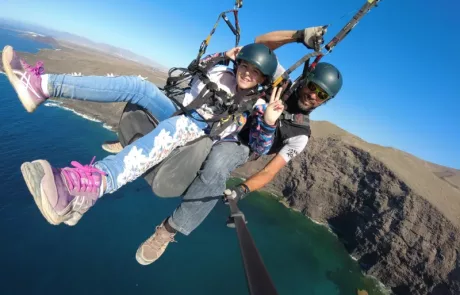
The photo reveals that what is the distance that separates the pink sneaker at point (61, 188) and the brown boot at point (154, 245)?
142 centimetres

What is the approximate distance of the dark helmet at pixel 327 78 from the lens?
3441 millimetres

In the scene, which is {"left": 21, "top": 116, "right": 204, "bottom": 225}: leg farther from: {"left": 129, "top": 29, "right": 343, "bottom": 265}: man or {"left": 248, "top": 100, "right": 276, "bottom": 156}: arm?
{"left": 248, "top": 100, "right": 276, "bottom": 156}: arm

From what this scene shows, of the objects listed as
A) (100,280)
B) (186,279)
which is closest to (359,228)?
(186,279)

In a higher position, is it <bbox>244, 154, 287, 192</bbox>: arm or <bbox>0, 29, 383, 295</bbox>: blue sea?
<bbox>244, 154, 287, 192</bbox>: arm

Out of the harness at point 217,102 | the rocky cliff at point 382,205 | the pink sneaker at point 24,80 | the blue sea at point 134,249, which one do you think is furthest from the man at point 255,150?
the rocky cliff at point 382,205

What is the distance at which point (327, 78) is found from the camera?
3.45 metres

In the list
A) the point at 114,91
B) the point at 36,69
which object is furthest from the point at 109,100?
the point at 36,69

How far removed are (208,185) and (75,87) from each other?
174 cm

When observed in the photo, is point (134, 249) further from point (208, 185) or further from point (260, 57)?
point (260, 57)

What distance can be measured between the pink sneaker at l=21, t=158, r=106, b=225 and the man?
4.27ft

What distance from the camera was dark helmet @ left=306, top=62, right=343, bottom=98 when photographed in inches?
135

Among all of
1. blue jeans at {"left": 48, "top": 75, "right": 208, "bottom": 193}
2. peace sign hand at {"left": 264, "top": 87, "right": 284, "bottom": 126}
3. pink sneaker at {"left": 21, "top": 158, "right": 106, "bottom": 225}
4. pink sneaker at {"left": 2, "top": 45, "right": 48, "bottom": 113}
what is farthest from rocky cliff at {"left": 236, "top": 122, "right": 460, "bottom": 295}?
pink sneaker at {"left": 2, "top": 45, "right": 48, "bottom": 113}

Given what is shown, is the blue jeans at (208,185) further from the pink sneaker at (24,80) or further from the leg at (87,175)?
the pink sneaker at (24,80)

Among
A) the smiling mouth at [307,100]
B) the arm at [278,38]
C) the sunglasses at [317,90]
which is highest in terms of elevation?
the arm at [278,38]
